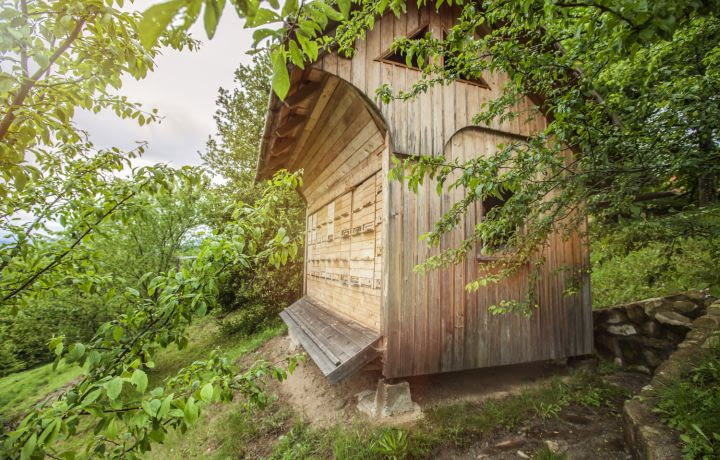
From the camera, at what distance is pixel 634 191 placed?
3021 mm

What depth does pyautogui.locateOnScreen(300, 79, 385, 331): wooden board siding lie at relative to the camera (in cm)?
483

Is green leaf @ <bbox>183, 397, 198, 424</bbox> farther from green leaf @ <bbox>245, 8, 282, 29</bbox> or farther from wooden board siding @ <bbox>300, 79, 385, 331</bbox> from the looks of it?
wooden board siding @ <bbox>300, 79, 385, 331</bbox>

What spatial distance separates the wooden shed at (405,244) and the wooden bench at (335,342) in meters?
0.02

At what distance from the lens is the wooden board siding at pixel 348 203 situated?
4.83 metres

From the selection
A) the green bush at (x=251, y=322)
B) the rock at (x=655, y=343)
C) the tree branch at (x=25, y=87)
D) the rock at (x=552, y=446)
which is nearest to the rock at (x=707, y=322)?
the rock at (x=655, y=343)

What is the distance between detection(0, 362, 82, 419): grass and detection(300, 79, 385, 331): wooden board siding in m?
6.76

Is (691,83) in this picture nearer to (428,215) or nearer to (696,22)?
(696,22)

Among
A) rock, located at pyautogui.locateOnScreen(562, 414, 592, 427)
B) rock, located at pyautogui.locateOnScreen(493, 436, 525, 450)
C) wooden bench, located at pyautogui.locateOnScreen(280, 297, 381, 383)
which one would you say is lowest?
rock, located at pyautogui.locateOnScreen(493, 436, 525, 450)

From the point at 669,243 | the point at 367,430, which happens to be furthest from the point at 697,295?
the point at 367,430

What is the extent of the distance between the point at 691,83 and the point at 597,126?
105cm

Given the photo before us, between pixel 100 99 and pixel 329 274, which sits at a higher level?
pixel 100 99

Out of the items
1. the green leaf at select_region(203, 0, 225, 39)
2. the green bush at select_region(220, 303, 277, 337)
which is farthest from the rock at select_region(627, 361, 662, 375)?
the green bush at select_region(220, 303, 277, 337)

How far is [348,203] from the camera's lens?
6.10 meters

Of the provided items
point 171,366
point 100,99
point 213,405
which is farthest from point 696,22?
point 171,366
